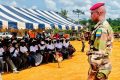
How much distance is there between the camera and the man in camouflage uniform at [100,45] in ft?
16.5

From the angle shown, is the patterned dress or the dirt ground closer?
the patterned dress

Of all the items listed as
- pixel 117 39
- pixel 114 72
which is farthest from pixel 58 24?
pixel 117 39

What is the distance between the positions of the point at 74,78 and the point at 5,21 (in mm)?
3386

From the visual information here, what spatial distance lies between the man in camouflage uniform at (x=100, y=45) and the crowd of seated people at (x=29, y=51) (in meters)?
9.74

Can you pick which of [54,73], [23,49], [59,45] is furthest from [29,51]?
[59,45]

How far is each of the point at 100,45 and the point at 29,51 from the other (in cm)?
1208

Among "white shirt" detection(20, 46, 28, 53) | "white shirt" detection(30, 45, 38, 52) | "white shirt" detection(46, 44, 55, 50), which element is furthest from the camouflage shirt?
"white shirt" detection(46, 44, 55, 50)

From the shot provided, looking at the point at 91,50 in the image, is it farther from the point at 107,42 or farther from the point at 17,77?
the point at 17,77

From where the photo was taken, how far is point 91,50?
5.13 meters

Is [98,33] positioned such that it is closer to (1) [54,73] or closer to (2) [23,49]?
(1) [54,73]

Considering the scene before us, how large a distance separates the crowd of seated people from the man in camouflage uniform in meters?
9.74

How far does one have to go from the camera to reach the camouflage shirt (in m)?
5.02

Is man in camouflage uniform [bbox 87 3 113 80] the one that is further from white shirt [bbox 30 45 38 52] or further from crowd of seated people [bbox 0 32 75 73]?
white shirt [bbox 30 45 38 52]

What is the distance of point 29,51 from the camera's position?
1691cm
